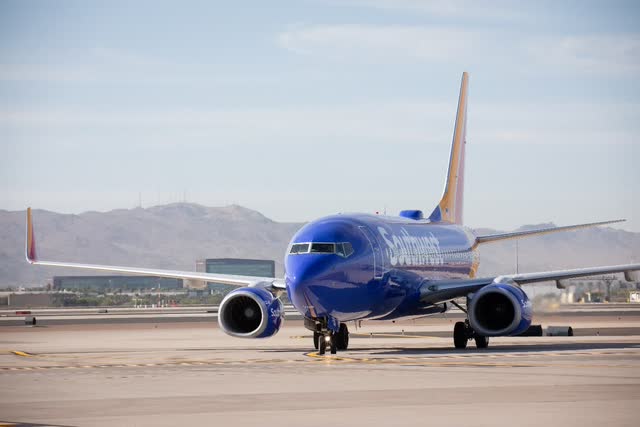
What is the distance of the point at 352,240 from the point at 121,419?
1755 cm

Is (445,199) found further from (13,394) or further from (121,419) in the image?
(121,419)

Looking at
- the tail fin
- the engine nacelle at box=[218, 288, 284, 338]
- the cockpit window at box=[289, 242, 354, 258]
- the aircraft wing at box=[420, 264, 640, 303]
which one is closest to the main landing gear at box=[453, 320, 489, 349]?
the aircraft wing at box=[420, 264, 640, 303]

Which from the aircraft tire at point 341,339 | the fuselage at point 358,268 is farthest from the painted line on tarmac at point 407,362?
the aircraft tire at point 341,339

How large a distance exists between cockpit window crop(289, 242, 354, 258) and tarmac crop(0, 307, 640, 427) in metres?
2.93

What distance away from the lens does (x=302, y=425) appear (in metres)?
18.5

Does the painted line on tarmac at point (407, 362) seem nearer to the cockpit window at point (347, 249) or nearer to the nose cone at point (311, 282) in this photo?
the nose cone at point (311, 282)

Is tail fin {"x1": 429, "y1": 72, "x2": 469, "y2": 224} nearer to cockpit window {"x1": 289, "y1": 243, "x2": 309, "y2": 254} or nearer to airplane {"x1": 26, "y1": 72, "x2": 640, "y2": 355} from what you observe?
airplane {"x1": 26, "y1": 72, "x2": 640, "y2": 355}

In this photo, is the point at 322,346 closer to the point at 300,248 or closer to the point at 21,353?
the point at 300,248

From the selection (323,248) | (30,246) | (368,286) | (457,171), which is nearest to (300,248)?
(323,248)

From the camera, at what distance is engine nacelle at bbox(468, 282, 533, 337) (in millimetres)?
→ 37719

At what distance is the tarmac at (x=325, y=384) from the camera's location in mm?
19641

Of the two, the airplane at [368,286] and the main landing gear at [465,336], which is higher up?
the airplane at [368,286]

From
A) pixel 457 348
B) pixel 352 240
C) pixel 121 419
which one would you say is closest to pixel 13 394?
pixel 121 419

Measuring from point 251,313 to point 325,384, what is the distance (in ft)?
47.7
